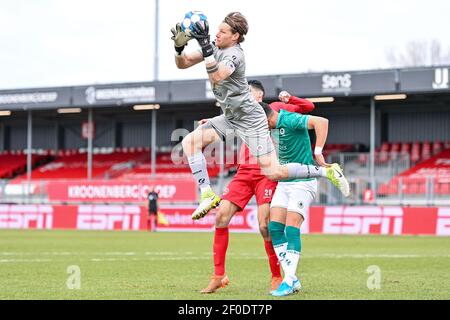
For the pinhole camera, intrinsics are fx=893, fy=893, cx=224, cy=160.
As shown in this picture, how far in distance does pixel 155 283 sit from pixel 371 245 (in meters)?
13.4

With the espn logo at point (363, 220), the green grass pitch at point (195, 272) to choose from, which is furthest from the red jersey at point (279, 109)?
the espn logo at point (363, 220)

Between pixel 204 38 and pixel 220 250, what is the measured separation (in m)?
2.64

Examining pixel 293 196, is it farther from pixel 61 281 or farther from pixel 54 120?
pixel 54 120

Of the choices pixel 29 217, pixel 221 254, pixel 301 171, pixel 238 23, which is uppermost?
pixel 238 23

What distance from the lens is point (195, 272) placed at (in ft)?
45.9

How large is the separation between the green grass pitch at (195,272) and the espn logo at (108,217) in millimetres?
15911

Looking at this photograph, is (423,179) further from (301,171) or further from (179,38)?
(179,38)

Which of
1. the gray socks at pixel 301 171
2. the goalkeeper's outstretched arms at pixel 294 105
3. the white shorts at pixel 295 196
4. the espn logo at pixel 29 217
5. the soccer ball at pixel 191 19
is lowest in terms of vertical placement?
the espn logo at pixel 29 217

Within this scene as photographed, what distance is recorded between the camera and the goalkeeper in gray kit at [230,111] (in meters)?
9.92

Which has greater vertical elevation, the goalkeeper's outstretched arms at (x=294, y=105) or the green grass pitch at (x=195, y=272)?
the goalkeeper's outstretched arms at (x=294, y=105)

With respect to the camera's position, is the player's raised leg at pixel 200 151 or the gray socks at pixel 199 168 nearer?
the player's raised leg at pixel 200 151

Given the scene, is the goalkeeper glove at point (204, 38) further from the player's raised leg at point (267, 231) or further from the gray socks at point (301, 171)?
the player's raised leg at point (267, 231)

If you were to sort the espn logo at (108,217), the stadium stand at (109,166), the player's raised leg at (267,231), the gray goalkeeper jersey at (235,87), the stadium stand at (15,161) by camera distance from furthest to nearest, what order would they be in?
the stadium stand at (15,161) → the stadium stand at (109,166) → the espn logo at (108,217) → the player's raised leg at (267,231) → the gray goalkeeper jersey at (235,87)

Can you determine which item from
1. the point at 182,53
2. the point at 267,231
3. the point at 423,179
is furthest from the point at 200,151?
the point at 423,179
